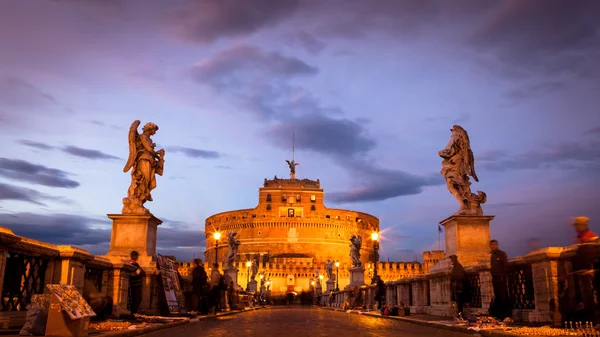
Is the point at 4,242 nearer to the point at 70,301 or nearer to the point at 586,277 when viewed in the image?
the point at 70,301

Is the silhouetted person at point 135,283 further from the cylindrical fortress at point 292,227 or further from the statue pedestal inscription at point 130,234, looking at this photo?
the cylindrical fortress at point 292,227

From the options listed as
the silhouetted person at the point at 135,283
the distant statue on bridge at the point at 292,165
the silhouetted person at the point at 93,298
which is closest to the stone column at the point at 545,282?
the silhouetted person at the point at 93,298

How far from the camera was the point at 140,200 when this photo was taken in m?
14.4

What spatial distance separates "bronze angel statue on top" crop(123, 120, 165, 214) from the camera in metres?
14.5

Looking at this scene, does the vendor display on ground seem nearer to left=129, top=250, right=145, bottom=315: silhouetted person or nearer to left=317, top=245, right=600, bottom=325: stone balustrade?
left=129, top=250, right=145, bottom=315: silhouetted person

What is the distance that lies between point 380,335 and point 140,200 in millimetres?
8082

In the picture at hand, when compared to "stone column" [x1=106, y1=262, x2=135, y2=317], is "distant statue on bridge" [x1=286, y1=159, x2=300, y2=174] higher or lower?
higher

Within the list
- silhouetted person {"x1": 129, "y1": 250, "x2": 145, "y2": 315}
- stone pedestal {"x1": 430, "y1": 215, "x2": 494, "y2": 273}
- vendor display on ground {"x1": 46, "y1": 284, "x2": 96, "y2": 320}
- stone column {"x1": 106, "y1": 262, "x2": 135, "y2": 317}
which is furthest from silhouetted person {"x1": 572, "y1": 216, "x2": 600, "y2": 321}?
stone column {"x1": 106, "y1": 262, "x2": 135, "y2": 317}

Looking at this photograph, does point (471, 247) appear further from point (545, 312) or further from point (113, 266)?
point (113, 266)

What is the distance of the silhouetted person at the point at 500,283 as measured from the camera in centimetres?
1028

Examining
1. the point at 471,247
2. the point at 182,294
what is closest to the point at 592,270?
the point at 471,247

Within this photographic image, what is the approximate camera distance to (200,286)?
54.0 feet

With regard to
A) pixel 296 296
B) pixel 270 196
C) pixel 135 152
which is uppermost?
pixel 270 196

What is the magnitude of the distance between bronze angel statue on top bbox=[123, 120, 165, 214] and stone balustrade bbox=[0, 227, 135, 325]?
3.70 metres
